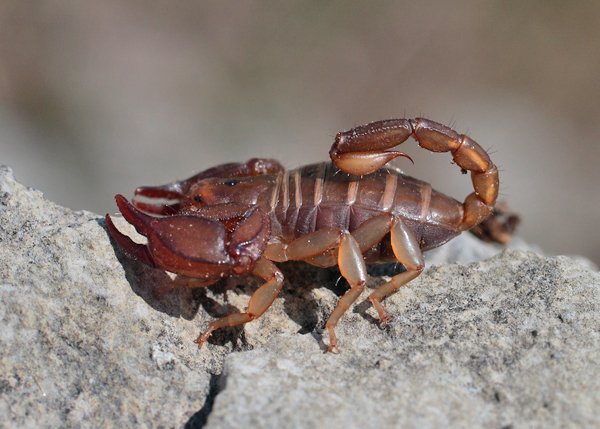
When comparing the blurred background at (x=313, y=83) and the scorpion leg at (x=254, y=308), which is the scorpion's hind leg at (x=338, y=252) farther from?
the blurred background at (x=313, y=83)

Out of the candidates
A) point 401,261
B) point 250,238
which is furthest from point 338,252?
point 250,238

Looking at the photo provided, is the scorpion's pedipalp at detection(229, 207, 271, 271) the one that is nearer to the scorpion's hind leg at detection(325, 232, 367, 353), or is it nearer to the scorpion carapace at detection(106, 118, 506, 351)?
the scorpion carapace at detection(106, 118, 506, 351)

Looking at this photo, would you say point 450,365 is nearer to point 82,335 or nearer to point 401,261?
point 401,261

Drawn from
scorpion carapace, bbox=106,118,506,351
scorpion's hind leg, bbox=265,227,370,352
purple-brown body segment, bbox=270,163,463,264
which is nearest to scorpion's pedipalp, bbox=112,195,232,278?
scorpion carapace, bbox=106,118,506,351

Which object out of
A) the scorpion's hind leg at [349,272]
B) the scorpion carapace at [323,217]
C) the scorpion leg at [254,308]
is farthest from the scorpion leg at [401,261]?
the scorpion leg at [254,308]

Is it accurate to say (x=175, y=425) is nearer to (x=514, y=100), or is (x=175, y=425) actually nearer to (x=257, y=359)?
(x=257, y=359)

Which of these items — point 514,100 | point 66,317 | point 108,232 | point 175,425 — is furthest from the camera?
point 514,100

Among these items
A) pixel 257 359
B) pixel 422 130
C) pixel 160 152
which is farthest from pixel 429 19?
pixel 257 359

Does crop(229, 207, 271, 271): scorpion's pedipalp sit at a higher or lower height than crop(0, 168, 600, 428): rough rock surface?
higher
